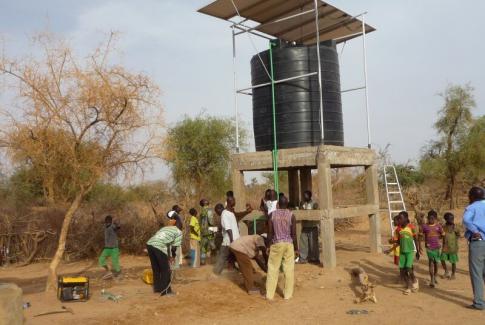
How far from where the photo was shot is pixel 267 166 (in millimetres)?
10094

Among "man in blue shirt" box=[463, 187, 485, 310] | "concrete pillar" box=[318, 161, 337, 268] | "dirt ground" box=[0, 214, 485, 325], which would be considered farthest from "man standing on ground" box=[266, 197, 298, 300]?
"man in blue shirt" box=[463, 187, 485, 310]

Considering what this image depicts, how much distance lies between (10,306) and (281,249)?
3.81m

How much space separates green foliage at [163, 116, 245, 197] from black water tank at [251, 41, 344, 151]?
39.6 feet

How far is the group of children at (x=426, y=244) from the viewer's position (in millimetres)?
7570

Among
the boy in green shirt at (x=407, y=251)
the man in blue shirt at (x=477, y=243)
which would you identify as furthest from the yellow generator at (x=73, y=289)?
the man in blue shirt at (x=477, y=243)

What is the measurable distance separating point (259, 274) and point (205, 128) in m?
14.0

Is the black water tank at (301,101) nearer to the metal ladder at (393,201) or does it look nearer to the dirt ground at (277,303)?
the dirt ground at (277,303)

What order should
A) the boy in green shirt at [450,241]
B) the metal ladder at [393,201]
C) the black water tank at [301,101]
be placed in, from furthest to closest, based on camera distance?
1. the metal ladder at [393,201]
2. the black water tank at [301,101]
3. the boy in green shirt at [450,241]

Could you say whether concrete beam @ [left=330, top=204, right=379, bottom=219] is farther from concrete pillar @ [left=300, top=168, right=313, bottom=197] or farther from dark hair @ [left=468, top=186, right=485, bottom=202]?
dark hair @ [left=468, top=186, right=485, bottom=202]

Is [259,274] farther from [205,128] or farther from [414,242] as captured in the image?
[205,128]

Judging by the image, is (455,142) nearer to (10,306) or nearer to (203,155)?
(203,155)

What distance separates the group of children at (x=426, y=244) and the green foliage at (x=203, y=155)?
14.5 meters

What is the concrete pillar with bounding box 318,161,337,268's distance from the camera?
365 inches

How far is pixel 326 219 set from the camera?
30.8 ft
